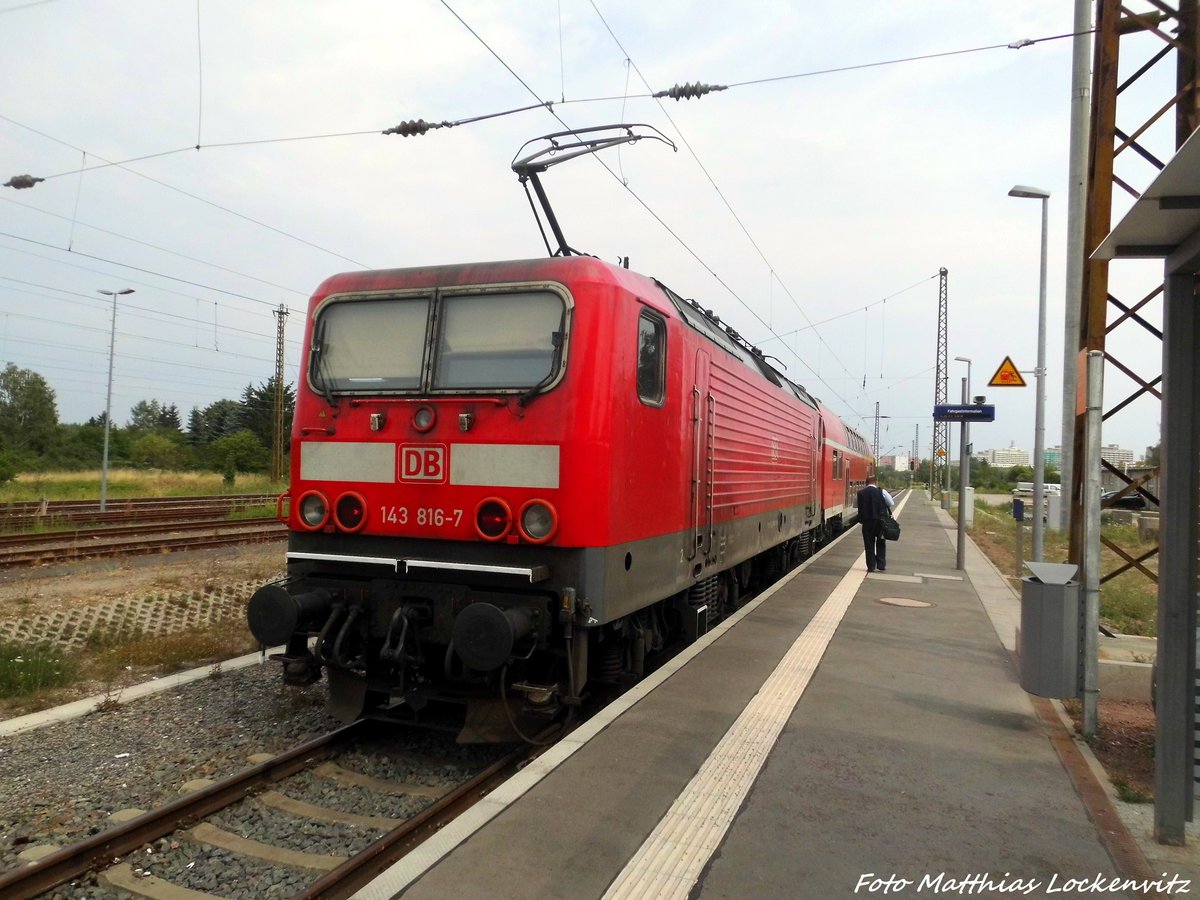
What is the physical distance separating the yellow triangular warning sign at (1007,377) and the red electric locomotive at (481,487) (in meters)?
8.83

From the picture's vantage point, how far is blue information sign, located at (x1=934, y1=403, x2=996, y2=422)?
1362cm

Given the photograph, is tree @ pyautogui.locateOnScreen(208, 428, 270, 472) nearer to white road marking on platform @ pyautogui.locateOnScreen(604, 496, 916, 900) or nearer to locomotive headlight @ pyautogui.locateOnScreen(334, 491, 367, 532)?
locomotive headlight @ pyautogui.locateOnScreen(334, 491, 367, 532)

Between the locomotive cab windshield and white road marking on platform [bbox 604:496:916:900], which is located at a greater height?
the locomotive cab windshield

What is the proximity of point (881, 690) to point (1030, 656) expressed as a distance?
47.8 inches

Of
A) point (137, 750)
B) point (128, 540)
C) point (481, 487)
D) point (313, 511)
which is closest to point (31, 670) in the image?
point (137, 750)

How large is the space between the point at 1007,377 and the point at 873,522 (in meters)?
3.08

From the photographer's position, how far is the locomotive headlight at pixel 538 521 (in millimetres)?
5051

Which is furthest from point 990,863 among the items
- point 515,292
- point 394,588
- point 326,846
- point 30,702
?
Answer: point 30,702

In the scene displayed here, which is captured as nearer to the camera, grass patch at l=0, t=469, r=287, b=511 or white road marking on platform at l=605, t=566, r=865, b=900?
white road marking on platform at l=605, t=566, r=865, b=900

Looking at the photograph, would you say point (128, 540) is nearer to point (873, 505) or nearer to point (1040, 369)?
point (873, 505)

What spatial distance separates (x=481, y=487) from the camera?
5.25 meters

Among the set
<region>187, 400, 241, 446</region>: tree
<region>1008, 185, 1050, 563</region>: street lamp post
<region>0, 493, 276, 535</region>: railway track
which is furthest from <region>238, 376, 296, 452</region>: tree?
<region>1008, 185, 1050, 563</region>: street lamp post

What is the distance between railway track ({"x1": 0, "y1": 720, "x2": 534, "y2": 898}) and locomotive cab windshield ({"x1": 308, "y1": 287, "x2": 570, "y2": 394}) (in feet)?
7.89

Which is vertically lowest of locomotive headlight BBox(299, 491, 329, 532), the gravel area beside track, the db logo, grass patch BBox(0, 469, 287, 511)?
the gravel area beside track
